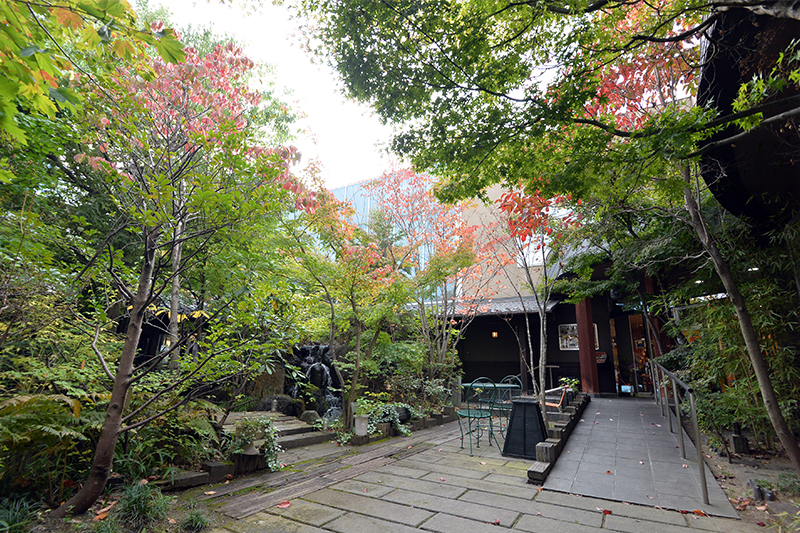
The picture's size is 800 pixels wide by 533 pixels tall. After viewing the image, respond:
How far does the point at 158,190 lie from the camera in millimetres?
3314

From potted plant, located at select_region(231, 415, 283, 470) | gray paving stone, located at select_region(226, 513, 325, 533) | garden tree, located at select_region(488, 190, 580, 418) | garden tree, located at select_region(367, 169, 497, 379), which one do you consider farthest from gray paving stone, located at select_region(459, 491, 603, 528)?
garden tree, located at select_region(367, 169, 497, 379)

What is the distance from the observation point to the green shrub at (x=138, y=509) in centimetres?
302

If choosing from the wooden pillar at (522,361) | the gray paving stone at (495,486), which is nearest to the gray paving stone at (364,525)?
the gray paving stone at (495,486)

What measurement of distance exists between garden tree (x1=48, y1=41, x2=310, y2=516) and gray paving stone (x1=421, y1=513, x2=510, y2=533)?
8.76 feet

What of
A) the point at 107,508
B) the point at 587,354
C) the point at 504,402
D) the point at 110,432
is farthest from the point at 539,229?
the point at 587,354

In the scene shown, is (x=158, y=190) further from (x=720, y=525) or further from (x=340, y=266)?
(x=720, y=525)

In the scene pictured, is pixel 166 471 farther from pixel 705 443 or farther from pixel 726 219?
pixel 726 219

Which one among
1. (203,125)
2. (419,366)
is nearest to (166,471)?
(203,125)

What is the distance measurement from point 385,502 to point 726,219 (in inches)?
261

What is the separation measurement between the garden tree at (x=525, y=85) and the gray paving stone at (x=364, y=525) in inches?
147

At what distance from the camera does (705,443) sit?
6.08m

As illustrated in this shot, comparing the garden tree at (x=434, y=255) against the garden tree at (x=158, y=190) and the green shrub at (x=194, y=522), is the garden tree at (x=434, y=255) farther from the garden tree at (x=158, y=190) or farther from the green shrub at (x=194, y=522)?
the green shrub at (x=194, y=522)

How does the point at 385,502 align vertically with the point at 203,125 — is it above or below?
below

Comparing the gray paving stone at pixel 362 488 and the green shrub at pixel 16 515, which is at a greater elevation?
the green shrub at pixel 16 515
